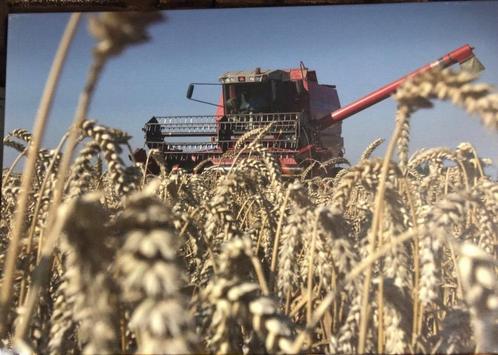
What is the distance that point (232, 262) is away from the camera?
718 millimetres

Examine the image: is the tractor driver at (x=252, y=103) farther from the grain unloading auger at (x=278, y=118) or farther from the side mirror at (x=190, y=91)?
the side mirror at (x=190, y=91)

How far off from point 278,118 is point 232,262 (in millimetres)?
1571

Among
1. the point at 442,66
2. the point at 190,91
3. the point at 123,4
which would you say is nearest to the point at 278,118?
the point at 190,91

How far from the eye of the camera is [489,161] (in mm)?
1388

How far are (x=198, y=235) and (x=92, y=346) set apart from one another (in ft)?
2.14

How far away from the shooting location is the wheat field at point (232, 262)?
0.52 meters

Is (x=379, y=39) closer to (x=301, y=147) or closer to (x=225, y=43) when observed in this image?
(x=225, y=43)

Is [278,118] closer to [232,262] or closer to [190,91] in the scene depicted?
[190,91]

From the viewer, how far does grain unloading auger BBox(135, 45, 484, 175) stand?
6.04 ft

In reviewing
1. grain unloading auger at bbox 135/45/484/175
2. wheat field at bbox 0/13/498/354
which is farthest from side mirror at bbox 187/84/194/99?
wheat field at bbox 0/13/498/354

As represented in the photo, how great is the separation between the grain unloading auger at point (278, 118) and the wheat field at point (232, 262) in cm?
48

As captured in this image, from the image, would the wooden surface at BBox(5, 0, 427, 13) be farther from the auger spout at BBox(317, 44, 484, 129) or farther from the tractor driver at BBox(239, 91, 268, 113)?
the tractor driver at BBox(239, 91, 268, 113)

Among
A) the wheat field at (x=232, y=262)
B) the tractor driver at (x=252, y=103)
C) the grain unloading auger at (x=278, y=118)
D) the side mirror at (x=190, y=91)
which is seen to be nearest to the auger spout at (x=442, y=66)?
the grain unloading auger at (x=278, y=118)

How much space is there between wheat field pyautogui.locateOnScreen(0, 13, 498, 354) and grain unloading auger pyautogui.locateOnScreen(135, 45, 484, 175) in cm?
48
